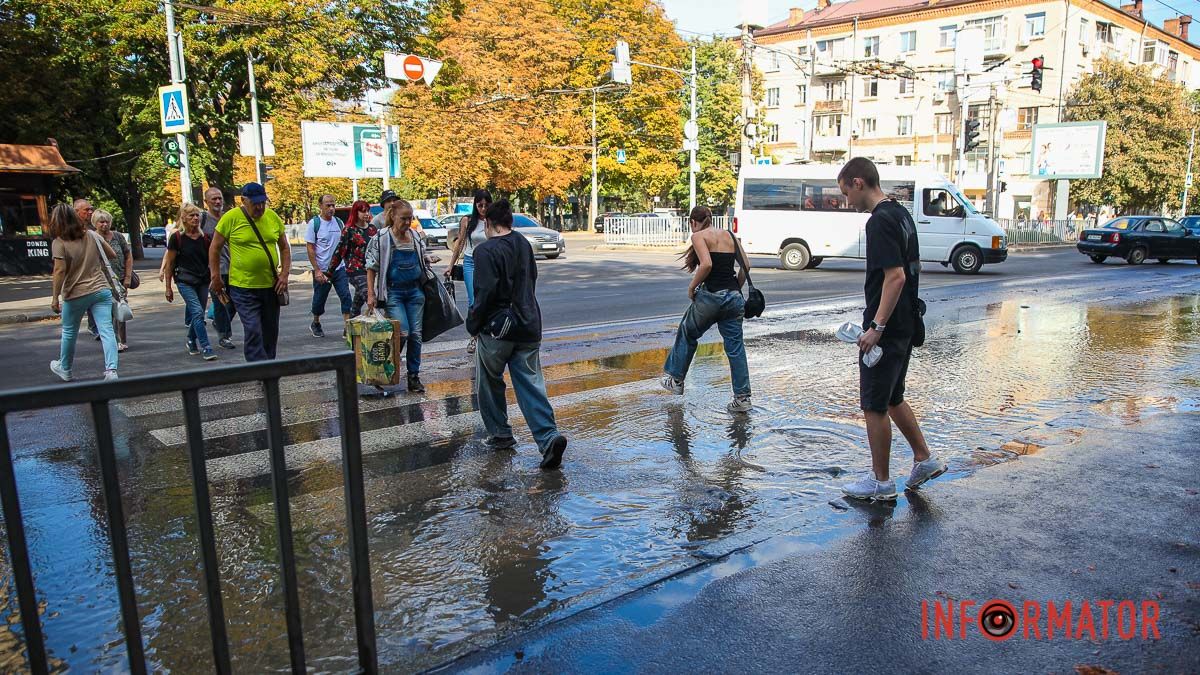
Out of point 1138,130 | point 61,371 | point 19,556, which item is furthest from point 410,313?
point 1138,130

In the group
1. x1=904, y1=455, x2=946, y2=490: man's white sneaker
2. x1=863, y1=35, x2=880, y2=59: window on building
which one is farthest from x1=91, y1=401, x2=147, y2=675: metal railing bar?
x1=863, y1=35, x2=880, y2=59: window on building

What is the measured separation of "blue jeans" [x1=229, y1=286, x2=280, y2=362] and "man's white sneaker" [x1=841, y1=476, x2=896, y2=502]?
4803 millimetres

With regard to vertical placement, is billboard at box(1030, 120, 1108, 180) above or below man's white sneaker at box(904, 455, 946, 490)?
above

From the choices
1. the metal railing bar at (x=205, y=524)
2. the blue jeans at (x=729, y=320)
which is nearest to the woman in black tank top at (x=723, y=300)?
the blue jeans at (x=729, y=320)

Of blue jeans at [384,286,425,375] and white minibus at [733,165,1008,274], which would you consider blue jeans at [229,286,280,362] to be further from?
white minibus at [733,165,1008,274]

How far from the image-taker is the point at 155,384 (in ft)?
7.62

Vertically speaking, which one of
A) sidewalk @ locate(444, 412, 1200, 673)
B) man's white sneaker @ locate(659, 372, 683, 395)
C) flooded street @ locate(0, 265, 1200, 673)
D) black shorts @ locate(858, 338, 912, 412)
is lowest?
sidewalk @ locate(444, 412, 1200, 673)

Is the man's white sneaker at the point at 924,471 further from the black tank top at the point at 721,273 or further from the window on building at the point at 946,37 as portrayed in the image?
the window on building at the point at 946,37

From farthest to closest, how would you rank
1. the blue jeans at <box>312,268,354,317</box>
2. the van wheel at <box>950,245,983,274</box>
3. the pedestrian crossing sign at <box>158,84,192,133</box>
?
the van wheel at <box>950,245,983,274</box>
the pedestrian crossing sign at <box>158,84,192,133</box>
the blue jeans at <box>312,268,354,317</box>

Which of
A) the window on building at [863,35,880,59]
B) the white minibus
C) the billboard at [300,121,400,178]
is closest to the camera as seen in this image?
the white minibus

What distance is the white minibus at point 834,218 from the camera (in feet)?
70.9

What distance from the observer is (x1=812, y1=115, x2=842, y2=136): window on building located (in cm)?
6350

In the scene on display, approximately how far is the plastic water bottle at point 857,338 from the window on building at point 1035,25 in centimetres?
5979

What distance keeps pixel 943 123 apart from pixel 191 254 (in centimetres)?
5849
